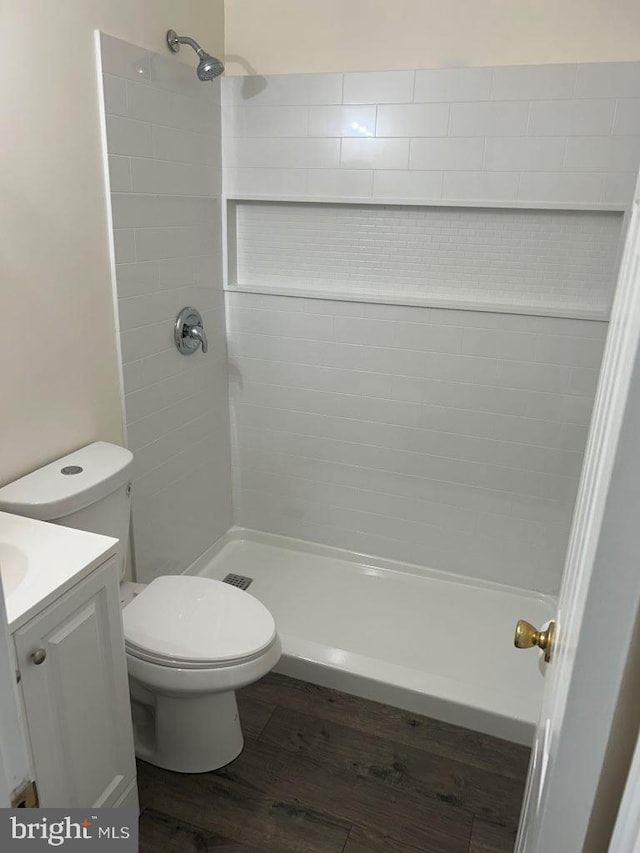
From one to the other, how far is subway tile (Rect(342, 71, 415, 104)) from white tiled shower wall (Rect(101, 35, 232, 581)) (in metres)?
0.51

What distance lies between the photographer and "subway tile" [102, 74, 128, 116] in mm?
1853

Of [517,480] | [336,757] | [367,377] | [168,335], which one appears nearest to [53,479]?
[168,335]

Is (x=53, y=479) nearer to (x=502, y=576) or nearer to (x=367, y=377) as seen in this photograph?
(x=367, y=377)

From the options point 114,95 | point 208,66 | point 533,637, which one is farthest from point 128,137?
point 533,637

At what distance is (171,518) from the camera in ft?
8.23

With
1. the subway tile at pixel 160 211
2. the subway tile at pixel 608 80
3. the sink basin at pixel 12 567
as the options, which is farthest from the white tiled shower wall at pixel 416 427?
the sink basin at pixel 12 567

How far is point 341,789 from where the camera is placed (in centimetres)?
182

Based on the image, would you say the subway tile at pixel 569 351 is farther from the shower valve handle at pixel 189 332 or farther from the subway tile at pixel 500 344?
the shower valve handle at pixel 189 332

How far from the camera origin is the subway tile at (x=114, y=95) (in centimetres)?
185

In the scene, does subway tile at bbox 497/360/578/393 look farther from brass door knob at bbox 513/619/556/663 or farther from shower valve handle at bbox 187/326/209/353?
brass door knob at bbox 513/619/556/663

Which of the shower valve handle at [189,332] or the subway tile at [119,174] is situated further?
the shower valve handle at [189,332]

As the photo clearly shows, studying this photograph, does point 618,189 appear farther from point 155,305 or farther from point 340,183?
point 155,305

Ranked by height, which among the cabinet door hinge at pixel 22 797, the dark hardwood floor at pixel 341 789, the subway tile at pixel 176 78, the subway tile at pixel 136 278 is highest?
the subway tile at pixel 176 78

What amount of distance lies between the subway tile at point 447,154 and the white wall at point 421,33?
0.24 m
